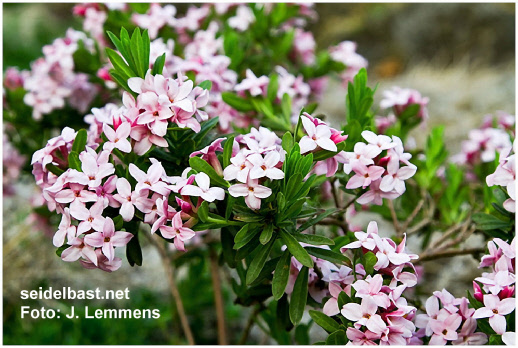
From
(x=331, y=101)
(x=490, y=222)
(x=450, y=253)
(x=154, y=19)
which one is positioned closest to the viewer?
(x=490, y=222)

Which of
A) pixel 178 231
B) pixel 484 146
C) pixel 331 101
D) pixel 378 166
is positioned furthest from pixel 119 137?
pixel 331 101

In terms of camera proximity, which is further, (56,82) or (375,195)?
(56,82)

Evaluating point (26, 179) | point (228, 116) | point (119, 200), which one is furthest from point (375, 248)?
point (26, 179)

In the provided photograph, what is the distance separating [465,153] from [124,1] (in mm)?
899

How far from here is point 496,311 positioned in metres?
0.83

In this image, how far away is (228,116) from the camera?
3.88 ft

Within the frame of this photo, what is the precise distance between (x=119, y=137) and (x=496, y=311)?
59 cm

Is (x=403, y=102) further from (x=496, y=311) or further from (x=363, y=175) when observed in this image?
(x=496, y=311)

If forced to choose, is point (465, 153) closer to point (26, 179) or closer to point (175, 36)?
point (175, 36)

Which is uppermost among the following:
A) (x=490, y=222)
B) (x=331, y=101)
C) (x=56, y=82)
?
(x=56, y=82)

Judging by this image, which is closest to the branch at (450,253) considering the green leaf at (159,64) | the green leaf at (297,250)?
the green leaf at (297,250)

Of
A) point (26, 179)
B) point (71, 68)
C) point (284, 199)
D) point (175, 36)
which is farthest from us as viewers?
point (26, 179)

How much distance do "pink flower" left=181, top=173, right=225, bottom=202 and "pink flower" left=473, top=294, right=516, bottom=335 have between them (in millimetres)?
401

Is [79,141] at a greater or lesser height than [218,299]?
greater
